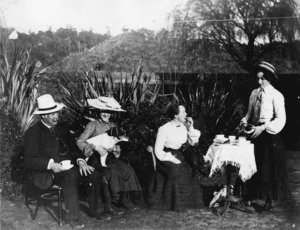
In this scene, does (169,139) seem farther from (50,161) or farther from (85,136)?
(50,161)

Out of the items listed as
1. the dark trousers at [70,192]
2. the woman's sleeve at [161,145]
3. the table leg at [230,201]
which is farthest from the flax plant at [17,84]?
the table leg at [230,201]

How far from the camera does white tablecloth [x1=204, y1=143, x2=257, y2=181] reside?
5.10 metres

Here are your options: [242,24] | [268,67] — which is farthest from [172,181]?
[242,24]

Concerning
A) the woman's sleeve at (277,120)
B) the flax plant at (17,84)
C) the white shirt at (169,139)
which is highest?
the flax plant at (17,84)

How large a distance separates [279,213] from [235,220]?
2.12 feet

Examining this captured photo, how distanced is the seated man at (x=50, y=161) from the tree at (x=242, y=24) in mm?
5460

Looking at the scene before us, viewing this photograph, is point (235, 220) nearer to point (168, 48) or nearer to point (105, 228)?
point (105, 228)

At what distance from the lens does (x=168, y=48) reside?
10.9 meters

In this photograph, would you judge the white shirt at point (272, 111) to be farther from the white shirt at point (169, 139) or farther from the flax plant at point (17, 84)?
the flax plant at point (17, 84)

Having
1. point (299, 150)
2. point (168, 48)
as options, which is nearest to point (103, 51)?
point (168, 48)

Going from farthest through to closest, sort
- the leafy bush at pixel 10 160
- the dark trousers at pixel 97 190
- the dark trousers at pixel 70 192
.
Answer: the leafy bush at pixel 10 160 → the dark trousers at pixel 97 190 → the dark trousers at pixel 70 192

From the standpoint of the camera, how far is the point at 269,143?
209 inches

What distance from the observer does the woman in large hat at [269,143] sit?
526 centimetres

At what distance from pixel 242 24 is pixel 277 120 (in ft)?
14.8
